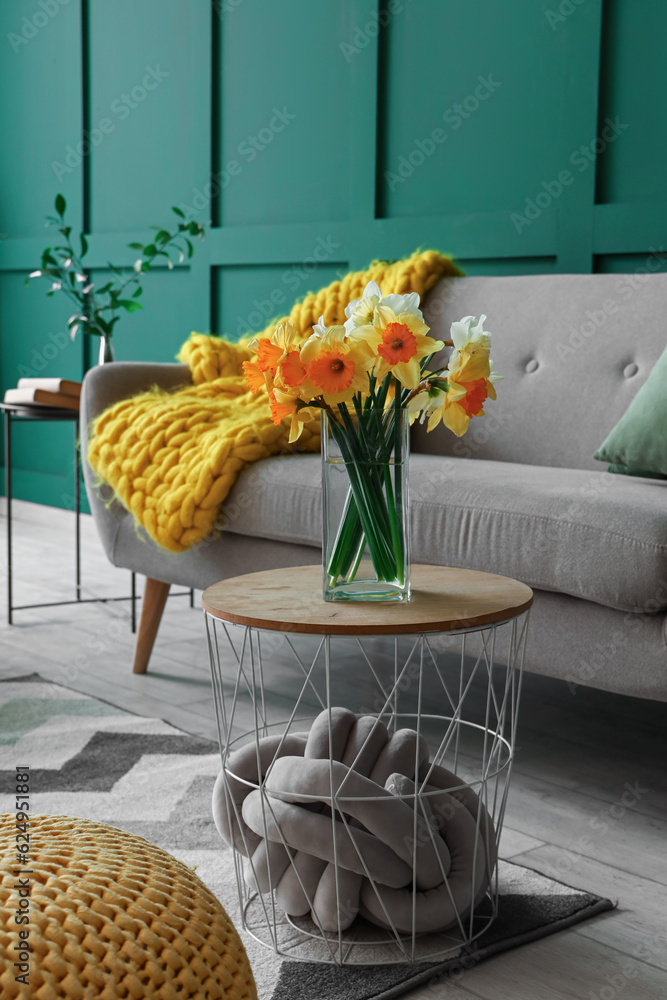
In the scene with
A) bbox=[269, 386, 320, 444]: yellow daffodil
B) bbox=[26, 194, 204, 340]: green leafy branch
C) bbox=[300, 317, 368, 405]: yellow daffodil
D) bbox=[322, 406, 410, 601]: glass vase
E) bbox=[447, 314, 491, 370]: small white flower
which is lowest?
bbox=[322, 406, 410, 601]: glass vase

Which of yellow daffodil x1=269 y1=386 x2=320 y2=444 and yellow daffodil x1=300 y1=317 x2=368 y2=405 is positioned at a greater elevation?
yellow daffodil x1=300 y1=317 x2=368 y2=405

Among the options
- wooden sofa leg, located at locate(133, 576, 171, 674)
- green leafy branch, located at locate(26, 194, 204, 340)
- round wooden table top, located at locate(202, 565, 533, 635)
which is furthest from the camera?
green leafy branch, located at locate(26, 194, 204, 340)

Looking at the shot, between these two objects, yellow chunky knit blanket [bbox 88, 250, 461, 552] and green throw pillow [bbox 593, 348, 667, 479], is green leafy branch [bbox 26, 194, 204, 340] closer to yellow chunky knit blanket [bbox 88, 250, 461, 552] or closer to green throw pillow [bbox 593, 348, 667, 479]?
yellow chunky knit blanket [bbox 88, 250, 461, 552]

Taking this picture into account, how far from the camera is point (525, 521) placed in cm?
164

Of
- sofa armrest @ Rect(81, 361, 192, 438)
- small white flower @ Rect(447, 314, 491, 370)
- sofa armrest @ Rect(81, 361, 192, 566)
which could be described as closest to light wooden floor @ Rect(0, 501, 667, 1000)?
sofa armrest @ Rect(81, 361, 192, 566)

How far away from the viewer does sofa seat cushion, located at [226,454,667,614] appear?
1.51 m

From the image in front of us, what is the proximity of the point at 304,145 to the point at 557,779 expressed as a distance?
242 centimetres

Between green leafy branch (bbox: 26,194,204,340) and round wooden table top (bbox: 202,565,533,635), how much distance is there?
73.4 inches

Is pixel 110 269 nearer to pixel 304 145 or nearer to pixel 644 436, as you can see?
pixel 304 145

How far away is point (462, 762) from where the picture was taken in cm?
180

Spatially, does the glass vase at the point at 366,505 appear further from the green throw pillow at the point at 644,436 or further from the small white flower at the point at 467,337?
the green throw pillow at the point at 644,436

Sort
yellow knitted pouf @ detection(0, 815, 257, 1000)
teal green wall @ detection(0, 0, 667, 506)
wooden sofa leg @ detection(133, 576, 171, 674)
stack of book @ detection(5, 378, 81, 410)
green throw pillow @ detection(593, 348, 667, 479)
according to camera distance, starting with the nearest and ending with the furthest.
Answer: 1. yellow knitted pouf @ detection(0, 815, 257, 1000)
2. green throw pillow @ detection(593, 348, 667, 479)
3. wooden sofa leg @ detection(133, 576, 171, 674)
4. teal green wall @ detection(0, 0, 667, 506)
5. stack of book @ detection(5, 378, 81, 410)

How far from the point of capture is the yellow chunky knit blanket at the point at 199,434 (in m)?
2.10

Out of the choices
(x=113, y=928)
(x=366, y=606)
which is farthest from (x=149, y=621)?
(x=113, y=928)
